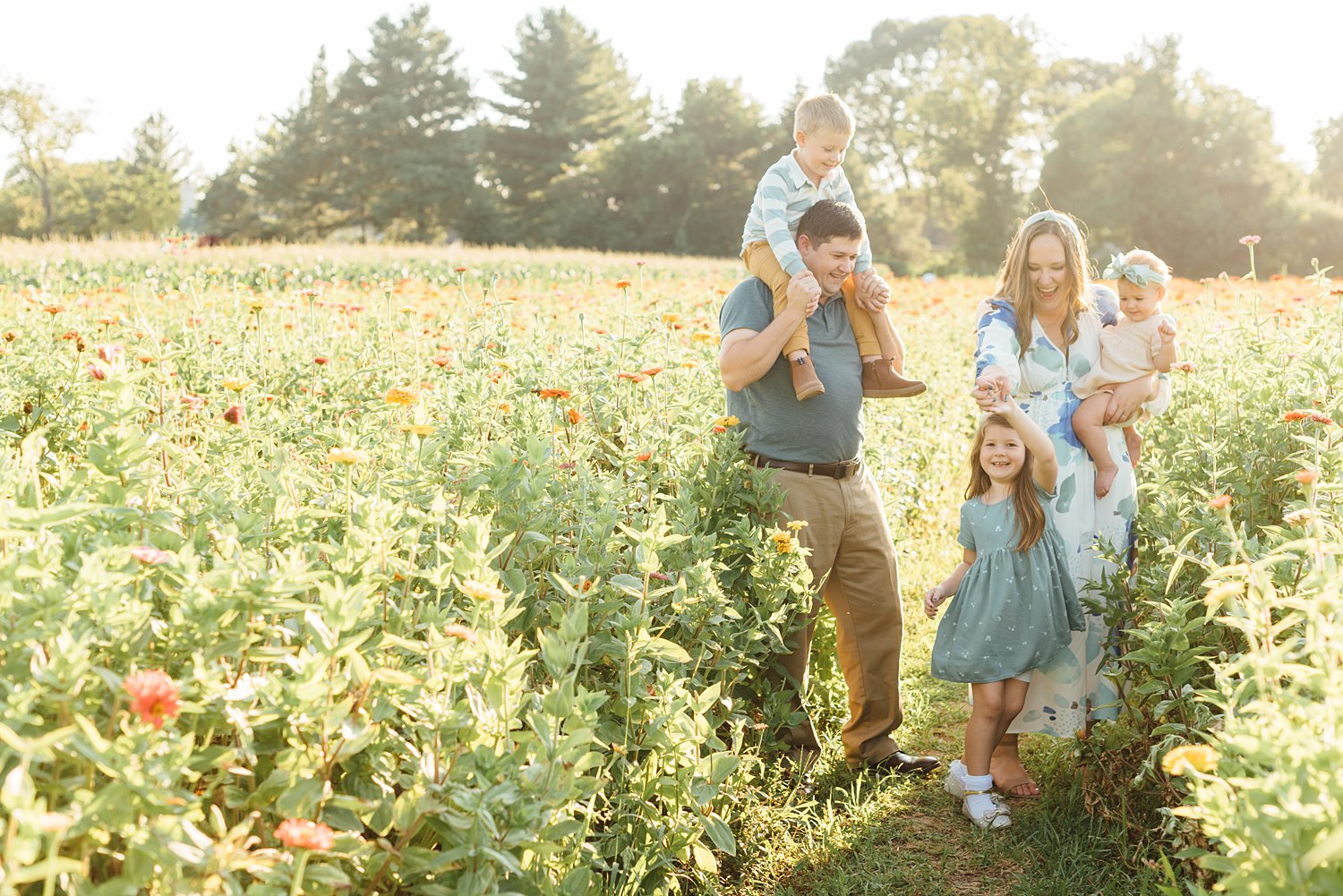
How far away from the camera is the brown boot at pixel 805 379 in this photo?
3.31 meters

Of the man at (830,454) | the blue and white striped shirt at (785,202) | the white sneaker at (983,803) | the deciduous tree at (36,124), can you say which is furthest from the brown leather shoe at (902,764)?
the deciduous tree at (36,124)

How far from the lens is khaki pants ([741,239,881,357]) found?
3479mm

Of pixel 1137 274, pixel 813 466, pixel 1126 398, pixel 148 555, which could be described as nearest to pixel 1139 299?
pixel 1137 274

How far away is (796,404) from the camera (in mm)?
3438

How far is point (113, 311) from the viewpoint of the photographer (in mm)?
5059

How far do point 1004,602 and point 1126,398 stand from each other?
88cm

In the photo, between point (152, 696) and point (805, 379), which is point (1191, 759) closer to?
point (152, 696)

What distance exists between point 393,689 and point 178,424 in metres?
2.21

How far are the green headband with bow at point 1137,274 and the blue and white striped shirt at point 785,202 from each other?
36.7 inches

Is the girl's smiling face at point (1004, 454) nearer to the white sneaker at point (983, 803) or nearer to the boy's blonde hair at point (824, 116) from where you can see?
the white sneaker at point (983, 803)

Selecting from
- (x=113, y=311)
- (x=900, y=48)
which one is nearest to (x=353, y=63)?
(x=900, y=48)

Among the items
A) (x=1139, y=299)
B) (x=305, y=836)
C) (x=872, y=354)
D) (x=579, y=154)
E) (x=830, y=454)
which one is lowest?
(x=305, y=836)

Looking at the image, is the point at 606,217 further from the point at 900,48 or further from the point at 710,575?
the point at 710,575

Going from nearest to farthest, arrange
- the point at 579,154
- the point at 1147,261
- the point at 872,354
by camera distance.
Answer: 1. the point at 872,354
2. the point at 1147,261
3. the point at 579,154
